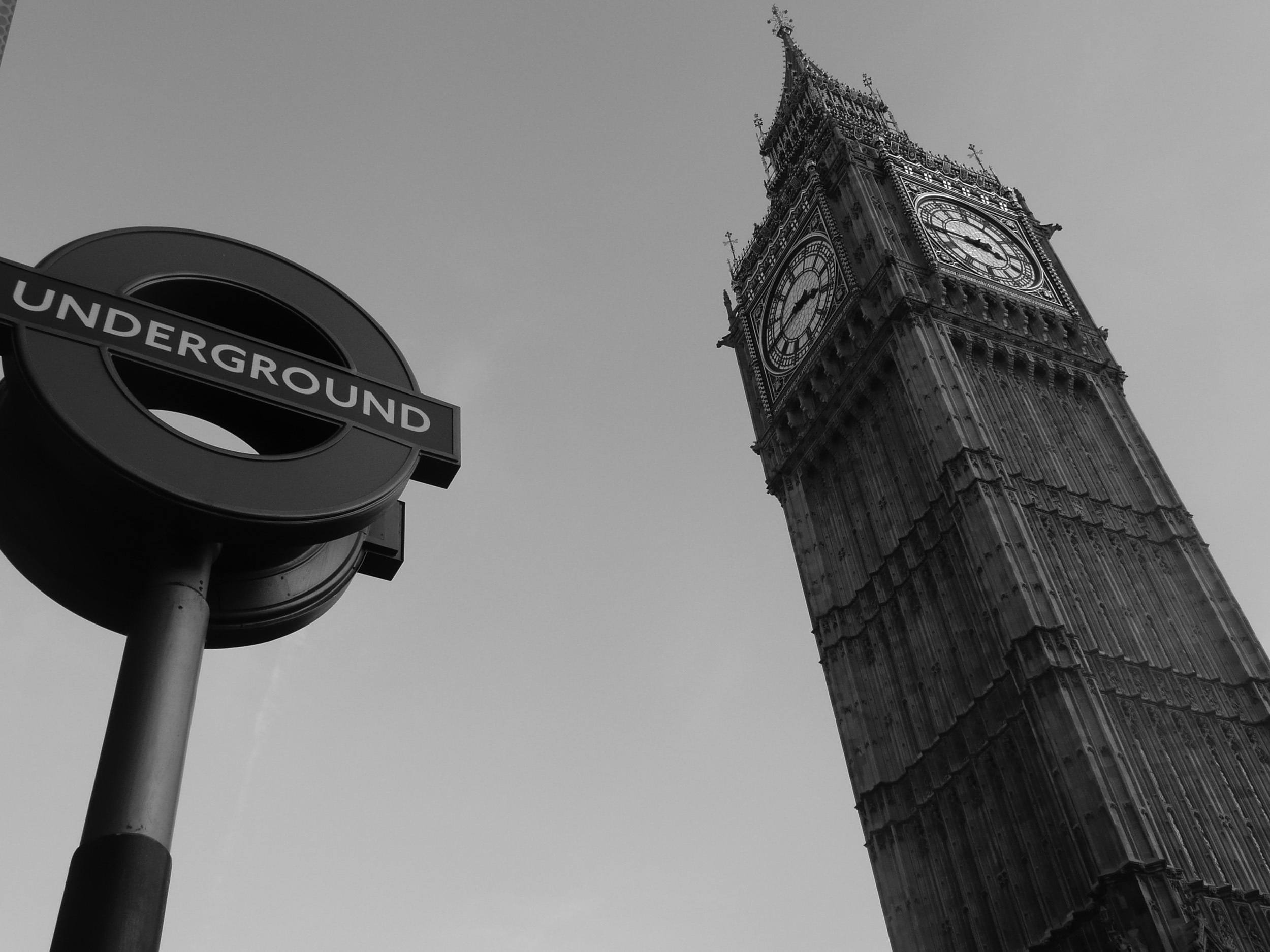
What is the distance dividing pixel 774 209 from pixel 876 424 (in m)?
17.4

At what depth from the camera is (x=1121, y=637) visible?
37.8m

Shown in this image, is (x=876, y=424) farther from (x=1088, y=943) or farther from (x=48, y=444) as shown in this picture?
(x=48, y=444)

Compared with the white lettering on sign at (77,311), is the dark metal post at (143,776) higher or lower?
lower

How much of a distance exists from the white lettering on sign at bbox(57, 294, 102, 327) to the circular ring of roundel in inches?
7.8

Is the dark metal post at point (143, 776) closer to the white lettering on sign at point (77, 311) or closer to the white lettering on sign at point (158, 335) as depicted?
the white lettering on sign at point (158, 335)

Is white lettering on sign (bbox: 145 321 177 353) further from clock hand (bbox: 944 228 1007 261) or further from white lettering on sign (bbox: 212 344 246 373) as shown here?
clock hand (bbox: 944 228 1007 261)

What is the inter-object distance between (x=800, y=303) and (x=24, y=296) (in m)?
49.2

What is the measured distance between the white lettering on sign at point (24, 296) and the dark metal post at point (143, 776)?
1597 millimetres

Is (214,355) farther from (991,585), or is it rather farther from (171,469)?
(991,585)

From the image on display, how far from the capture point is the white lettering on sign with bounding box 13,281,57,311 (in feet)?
23.0

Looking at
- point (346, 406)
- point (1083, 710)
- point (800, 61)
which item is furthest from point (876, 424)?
point (346, 406)

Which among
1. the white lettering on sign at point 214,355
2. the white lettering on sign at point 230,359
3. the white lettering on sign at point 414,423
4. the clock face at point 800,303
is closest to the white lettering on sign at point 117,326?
the white lettering on sign at point 214,355

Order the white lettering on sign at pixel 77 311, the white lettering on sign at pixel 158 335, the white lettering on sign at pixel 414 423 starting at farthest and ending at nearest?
the white lettering on sign at pixel 414 423 → the white lettering on sign at pixel 158 335 → the white lettering on sign at pixel 77 311

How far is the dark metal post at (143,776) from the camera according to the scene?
17.6 feet
